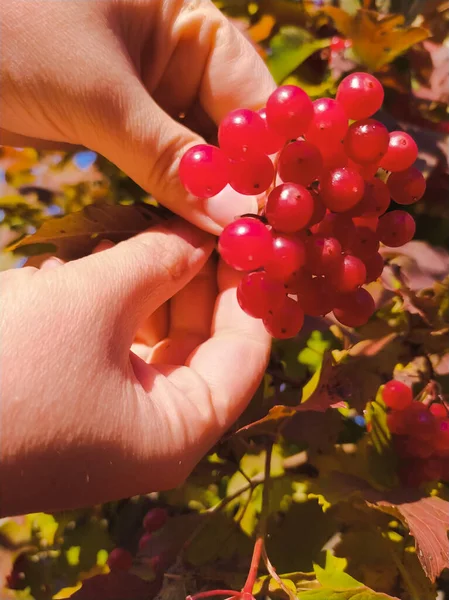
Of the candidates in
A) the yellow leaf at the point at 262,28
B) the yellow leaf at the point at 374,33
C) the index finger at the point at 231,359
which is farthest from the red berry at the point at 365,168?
the yellow leaf at the point at 262,28

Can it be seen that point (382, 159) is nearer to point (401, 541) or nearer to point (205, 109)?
point (205, 109)

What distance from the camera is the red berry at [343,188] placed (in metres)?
0.66

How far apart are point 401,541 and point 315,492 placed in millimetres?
199

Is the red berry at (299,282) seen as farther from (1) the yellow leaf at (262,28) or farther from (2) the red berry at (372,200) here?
(1) the yellow leaf at (262,28)

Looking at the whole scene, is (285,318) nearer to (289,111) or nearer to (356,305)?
(356,305)

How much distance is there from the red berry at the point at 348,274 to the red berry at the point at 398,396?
12.2 inches

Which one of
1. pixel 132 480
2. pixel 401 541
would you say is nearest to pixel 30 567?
pixel 132 480

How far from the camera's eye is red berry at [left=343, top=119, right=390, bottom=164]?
67cm

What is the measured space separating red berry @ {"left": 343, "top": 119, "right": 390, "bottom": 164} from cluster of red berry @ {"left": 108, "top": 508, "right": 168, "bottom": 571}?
2.45 feet

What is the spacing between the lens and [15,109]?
0.81m

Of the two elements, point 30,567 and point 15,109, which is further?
point 30,567

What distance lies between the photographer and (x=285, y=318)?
74 centimetres

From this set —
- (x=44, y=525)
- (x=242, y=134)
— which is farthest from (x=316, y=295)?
(x=44, y=525)

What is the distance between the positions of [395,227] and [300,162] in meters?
0.19
